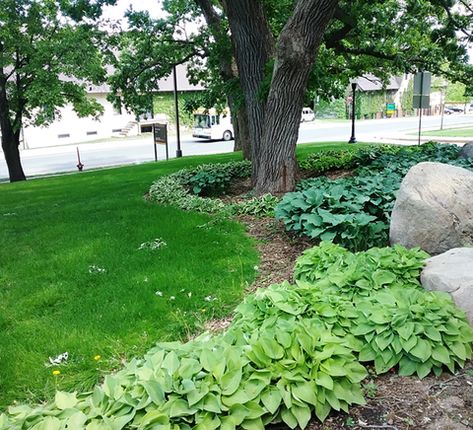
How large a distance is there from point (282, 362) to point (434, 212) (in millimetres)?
2603

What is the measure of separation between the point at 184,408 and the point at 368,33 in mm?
11268

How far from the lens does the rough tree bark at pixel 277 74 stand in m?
6.91

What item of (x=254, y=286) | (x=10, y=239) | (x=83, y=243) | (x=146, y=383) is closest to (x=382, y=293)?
(x=254, y=286)

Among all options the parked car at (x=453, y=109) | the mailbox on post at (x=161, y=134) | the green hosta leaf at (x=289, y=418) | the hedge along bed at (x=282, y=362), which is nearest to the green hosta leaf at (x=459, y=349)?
the hedge along bed at (x=282, y=362)

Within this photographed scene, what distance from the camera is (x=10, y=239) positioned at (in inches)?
261

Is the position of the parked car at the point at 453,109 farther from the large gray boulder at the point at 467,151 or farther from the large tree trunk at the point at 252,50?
the large tree trunk at the point at 252,50

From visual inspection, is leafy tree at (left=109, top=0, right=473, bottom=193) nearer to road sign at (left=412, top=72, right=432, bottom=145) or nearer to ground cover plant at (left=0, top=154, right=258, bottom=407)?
road sign at (left=412, top=72, right=432, bottom=145)

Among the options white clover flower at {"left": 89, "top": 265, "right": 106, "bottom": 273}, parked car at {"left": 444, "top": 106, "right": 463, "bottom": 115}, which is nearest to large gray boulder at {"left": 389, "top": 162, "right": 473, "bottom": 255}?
white clover flower at {"left": 89, "top": 265, "right": 106, "bottom": 273}

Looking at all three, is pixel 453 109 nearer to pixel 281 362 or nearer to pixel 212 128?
pixel 212 128

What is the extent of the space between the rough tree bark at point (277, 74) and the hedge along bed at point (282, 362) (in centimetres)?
436

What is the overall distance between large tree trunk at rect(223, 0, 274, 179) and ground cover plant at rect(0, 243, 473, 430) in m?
5.39

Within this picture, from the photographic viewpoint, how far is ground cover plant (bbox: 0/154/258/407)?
3.35m

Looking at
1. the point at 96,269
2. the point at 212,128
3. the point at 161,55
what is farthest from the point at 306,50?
the point at 212,128

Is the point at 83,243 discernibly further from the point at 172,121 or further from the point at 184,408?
the point at 172,121
